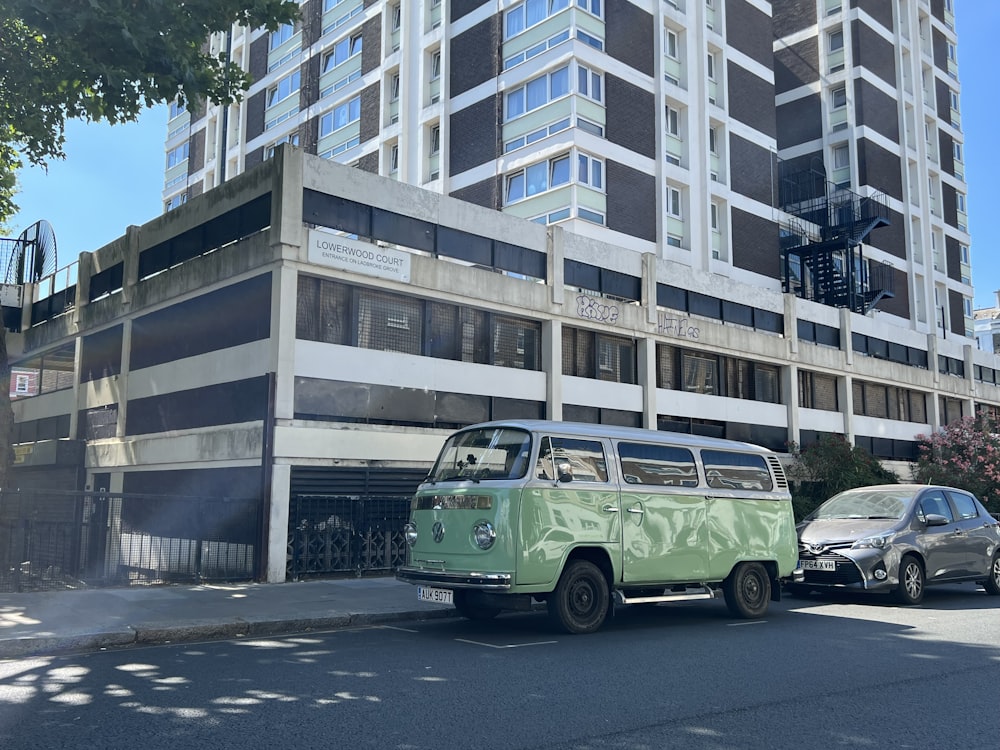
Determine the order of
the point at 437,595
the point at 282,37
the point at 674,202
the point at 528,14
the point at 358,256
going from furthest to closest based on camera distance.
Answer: the point at 282,37, the point at 674,202, the point at 528,14, the point at 358,256, the point at 437,595

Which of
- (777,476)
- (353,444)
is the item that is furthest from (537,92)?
(777,476)

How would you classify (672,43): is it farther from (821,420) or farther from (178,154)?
(178,154)

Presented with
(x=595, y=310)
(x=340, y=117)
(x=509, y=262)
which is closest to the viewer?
(x=509, y=262)

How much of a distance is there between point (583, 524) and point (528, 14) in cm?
2247

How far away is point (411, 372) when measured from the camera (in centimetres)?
1748

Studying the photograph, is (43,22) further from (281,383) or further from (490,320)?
(490,320)

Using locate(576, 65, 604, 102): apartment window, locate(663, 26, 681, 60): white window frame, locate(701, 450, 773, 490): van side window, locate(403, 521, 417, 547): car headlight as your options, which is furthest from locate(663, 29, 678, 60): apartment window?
locate(403, 521, 417, 547): car headlight

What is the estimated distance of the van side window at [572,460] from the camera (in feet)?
29.8

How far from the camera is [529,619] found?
34.7 feet

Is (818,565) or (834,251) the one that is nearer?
(818,565)

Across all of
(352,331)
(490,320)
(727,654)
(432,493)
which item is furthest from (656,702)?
(490,320)

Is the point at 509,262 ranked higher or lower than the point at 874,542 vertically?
higher

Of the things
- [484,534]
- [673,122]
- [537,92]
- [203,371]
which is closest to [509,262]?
[203,371]

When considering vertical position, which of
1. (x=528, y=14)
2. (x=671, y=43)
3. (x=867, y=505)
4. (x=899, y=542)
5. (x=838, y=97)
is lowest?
(x=899, y=542)
